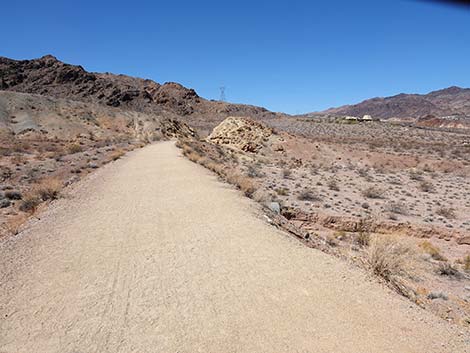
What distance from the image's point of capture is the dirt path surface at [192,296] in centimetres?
386

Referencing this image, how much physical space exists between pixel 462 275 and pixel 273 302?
725 centimetres

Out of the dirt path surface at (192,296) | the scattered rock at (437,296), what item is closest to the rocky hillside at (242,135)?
the dirt path surface at (192,296)

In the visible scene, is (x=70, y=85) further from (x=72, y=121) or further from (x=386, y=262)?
(x=386, y=262)

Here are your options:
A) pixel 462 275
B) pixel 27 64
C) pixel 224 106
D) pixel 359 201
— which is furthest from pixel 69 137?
pixel 224 106

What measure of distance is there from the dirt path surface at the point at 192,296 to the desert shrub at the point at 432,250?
615cm

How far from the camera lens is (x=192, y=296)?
468 centimetres

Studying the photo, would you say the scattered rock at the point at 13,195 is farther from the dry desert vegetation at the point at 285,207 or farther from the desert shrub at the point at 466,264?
the desert shrub at the point at 466,264

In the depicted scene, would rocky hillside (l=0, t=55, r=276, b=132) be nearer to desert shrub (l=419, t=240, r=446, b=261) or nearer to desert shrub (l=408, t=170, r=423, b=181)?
desert shrub (l=408, t=170, r=423, b=181)

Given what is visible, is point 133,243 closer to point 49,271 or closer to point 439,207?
point 49,271

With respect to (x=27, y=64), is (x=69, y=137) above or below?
below

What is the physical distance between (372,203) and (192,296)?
13516mm

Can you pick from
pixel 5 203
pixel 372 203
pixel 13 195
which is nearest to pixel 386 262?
pixel 372 203

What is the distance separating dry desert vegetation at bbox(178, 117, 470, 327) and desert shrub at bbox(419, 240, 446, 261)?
3cm

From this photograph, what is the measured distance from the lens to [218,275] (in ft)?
17.3
